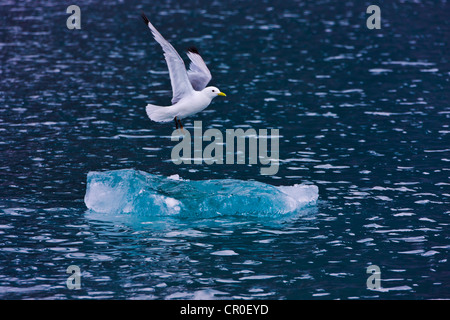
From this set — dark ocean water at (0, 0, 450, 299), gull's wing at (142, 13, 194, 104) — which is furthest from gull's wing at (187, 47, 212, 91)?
dark ocean water at (0, 0, 450, 299)

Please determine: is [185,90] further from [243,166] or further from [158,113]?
[243,166]

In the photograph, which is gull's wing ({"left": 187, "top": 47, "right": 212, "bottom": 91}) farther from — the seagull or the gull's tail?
the gull's tail

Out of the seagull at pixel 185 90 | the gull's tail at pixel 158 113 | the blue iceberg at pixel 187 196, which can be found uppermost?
the seagull at pixel 185 90

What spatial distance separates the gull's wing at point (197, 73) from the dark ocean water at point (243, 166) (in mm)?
4067

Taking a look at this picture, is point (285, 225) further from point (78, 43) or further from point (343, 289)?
point (78, 43)

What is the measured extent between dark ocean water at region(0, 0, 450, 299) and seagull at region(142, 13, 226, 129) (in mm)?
3132

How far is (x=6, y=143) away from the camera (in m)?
30.0

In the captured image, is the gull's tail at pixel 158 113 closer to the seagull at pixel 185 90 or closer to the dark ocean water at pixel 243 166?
the seagull at pixel 185 90

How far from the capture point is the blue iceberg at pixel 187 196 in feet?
71.5

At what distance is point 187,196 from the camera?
22094 millimetres

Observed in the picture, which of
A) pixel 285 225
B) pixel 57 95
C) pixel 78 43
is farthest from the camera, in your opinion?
pixel 78 43

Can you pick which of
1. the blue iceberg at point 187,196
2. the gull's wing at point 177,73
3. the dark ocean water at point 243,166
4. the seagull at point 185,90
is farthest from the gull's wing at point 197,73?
the dark ocean water at point 243,166
